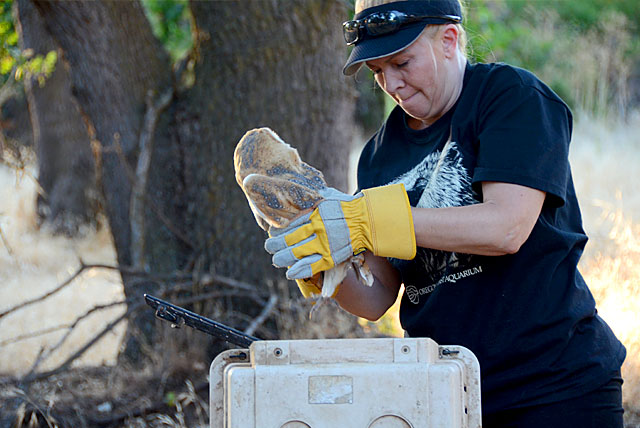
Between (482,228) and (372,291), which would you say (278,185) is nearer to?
(482,228)

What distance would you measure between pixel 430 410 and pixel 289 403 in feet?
0.94

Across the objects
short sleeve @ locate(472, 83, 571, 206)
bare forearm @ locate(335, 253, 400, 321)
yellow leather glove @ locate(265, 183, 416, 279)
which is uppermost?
short sleeve @ locate(472, 83, 571, 206)

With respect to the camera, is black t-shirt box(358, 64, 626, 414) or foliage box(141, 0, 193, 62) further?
foliage box(141, 0, 193, 62)

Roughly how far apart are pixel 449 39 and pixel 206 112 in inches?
97.4

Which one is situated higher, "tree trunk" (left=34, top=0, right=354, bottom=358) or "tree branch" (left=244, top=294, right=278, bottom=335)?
"tree trunk" (left=34, top=0, right=354, bottom=358)

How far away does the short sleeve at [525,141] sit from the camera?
176 centimetres

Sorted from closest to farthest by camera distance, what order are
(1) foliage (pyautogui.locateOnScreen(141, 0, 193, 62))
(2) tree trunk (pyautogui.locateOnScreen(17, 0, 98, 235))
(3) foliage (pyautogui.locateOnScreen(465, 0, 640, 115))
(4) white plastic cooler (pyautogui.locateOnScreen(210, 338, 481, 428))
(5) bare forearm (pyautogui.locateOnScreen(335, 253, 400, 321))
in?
1. (4) white plastic cooler (pyautogui.locateOnScreen(210, 338, 481, 428))
2. (5) bare forearm (pyautogui.locateOnScreen(335, 253, 400, 321))
3. (1) foliage (pyautogui.locateOnScreen(141, 0, 193, 62))
4. (2) tree trunk (pyautogui.locateOnScreen(17, 0, 98, 235))
5. (3) foliage (pyautogui.locateOnScreen(465, 0, 640, 115))

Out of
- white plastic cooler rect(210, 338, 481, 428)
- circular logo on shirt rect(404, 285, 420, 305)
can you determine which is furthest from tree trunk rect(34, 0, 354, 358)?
white plastic cooler rect(210, 338, 481, 428)

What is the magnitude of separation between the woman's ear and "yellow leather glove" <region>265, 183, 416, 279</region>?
19.9 inches

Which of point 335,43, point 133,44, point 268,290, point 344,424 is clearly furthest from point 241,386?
point 133,44

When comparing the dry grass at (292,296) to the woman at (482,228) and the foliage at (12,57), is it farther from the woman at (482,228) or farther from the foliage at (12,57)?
the woman at (482,228)

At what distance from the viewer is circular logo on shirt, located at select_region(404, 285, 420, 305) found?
2139 mm

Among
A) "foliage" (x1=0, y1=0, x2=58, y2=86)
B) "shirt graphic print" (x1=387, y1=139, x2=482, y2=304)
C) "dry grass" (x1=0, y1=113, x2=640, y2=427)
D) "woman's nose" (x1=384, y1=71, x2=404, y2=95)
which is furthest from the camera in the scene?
"foliage" (x1=0, y1=0, x2=58, y2=86)

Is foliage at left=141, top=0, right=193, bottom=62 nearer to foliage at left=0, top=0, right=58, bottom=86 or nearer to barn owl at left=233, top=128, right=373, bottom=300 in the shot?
foliage at left=0, top=0, right=58, bottom=86
